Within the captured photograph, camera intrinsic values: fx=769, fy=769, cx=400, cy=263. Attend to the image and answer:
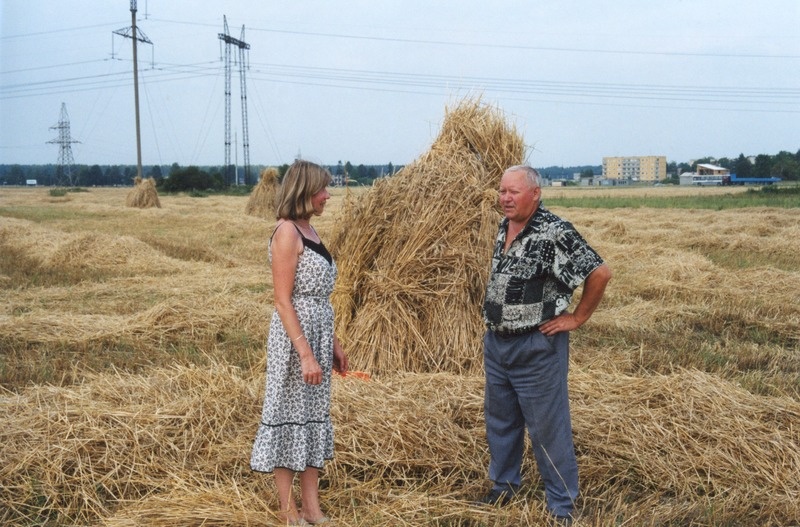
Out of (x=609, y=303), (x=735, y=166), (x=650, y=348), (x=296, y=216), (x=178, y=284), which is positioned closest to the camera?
(x=296, y=216)

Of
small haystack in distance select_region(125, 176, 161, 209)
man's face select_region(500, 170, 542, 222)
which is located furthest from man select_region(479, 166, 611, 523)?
small haystack in distance select_region(125, 176, 161, 209)

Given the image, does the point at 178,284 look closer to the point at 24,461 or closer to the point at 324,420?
the point at 24,461

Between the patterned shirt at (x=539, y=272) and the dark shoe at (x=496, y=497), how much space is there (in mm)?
872

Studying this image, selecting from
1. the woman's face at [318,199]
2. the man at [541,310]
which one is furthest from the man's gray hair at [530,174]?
the woman's face at [318,199]

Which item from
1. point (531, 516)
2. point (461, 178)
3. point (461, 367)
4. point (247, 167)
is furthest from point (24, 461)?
point (247, 167)

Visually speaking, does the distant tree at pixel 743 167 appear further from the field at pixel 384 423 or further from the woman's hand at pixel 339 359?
the woman's hand at pixel 339 359

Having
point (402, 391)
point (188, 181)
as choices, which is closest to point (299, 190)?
point (402, 391)

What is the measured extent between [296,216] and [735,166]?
90.6 meters

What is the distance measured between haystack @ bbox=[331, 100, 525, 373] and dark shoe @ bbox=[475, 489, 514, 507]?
2175 millimetres

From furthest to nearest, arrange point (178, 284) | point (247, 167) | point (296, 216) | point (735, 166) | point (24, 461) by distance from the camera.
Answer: point (735, 166) → point (247, 167) → point (178, 284) → point (24, 461) → point (296, 216)

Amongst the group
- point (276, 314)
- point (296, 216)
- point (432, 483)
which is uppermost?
point (296, 216)

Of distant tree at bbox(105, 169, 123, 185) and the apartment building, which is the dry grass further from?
the apartment building

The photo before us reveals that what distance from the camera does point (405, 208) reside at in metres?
6.35

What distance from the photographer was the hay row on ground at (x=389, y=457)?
371 cm
